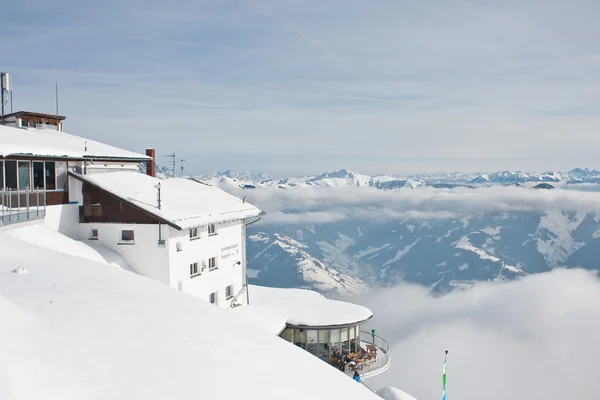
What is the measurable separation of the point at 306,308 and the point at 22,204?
1827 centimetres

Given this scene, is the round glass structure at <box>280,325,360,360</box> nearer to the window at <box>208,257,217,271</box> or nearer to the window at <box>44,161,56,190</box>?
the window at <box>208,257,217,271</box>

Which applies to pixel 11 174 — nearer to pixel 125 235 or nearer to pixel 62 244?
pixel 62 244

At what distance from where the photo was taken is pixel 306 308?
120 ft

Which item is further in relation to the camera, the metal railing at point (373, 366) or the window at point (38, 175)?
the metal railing at point (373, 366)

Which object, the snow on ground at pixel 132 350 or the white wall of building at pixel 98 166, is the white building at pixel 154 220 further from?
the snow on ground at pixel 132 350

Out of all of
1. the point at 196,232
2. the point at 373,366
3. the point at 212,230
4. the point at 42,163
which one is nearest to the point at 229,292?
the point at 212,230

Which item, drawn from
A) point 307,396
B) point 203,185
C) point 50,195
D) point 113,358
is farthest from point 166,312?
point 203,185

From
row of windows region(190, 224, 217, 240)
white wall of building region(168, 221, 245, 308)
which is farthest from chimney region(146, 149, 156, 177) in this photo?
row of windows region(190, 224, 217, 240)

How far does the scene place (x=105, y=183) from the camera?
2912 cm

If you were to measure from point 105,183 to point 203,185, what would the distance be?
1125cm

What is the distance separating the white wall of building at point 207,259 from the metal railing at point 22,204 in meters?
6.21

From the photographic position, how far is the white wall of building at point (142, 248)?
28.5 meters

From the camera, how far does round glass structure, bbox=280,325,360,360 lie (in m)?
33.9

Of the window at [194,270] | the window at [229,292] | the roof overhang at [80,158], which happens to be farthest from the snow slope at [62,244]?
the window at [229,292]
